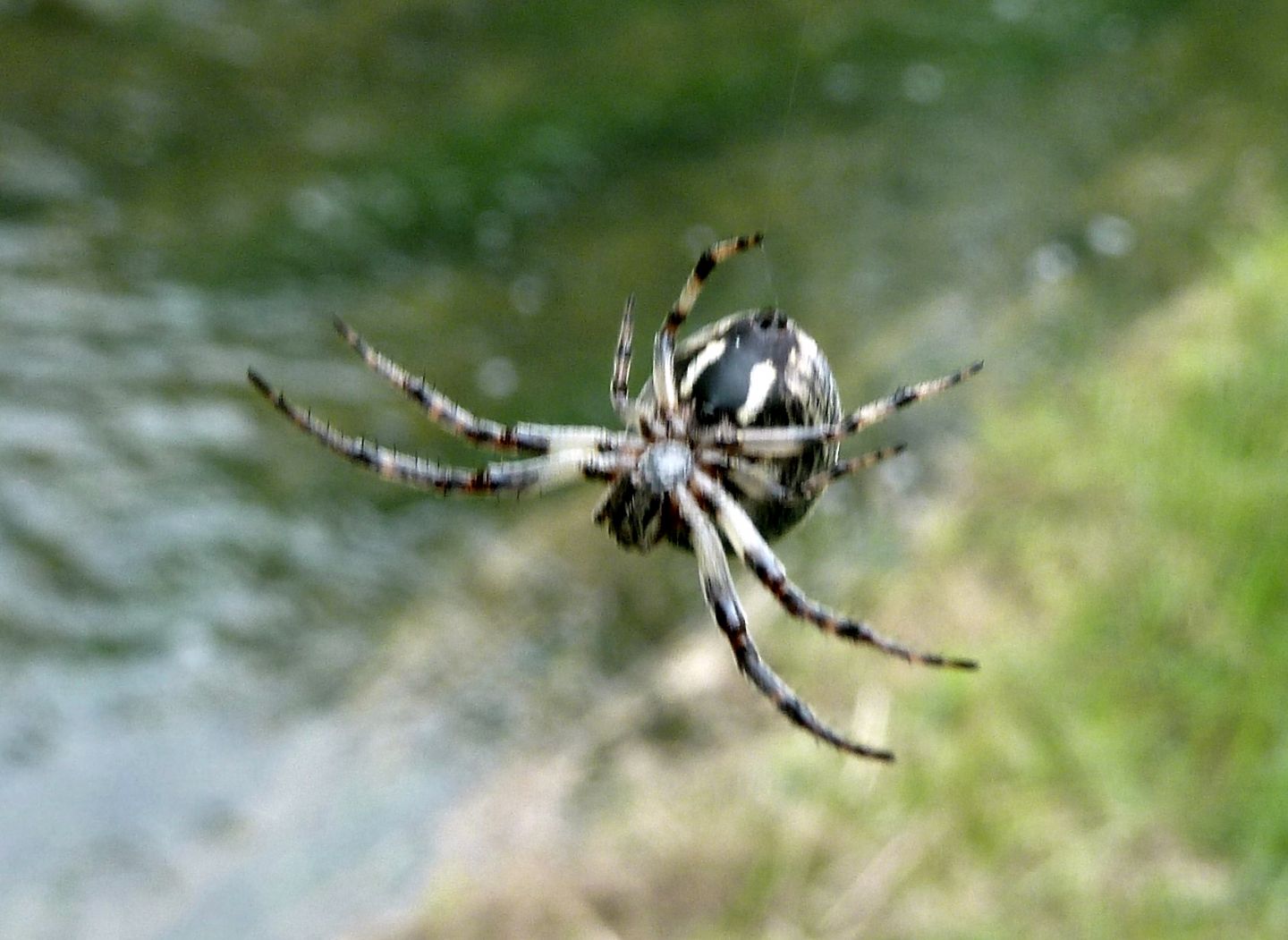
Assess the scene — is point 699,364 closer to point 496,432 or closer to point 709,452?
point 709,452

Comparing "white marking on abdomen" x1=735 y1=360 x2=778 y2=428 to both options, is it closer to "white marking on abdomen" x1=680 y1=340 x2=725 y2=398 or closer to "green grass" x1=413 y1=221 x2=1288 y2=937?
"white marking on abdomen" x1=680 y1=340 x2=725 y2=398

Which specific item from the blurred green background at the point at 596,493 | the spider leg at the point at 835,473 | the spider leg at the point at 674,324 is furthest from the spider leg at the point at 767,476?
the blurred green background at the point at 596,493

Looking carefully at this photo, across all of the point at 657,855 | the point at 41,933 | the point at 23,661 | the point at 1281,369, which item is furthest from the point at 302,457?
the point at 1281,369

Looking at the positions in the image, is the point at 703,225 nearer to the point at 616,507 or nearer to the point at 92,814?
the point at 92,814

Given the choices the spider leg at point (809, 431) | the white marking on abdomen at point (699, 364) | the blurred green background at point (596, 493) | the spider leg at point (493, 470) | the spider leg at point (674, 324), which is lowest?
the spider leg at point (809, 431)

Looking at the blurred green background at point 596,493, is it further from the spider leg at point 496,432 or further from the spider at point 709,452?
the spider leg at point 496,432
